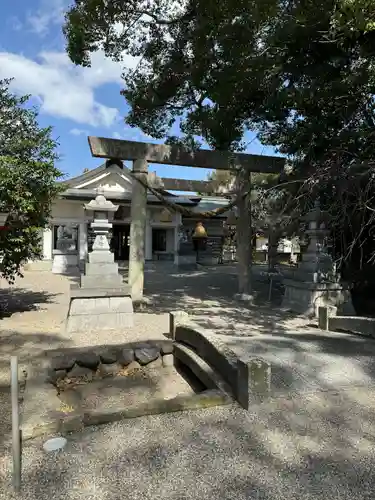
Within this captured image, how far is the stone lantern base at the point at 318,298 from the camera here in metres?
8.59

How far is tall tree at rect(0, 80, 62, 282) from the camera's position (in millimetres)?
→ 6294

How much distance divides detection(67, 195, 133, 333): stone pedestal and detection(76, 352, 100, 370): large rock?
60.2 inches

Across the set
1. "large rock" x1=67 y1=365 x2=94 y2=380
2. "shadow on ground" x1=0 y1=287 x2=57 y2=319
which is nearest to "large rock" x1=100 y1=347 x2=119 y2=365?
"large rock" x1=67 y1=365 x2=94 y2=380

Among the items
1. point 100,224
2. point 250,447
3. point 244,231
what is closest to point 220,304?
point 244,231

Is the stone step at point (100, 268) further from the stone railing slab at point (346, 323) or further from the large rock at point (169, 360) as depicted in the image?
the stone railing slab at point (346, 323)

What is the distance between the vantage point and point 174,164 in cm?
934

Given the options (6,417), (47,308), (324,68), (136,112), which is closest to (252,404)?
(6,417)

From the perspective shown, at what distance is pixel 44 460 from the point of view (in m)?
2.67

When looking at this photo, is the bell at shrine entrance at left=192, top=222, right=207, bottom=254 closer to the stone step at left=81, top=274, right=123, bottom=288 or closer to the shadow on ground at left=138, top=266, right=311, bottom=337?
the shadow on ground at left=138, top=266, right=311, bottom=337

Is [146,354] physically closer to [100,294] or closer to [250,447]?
[100,294]

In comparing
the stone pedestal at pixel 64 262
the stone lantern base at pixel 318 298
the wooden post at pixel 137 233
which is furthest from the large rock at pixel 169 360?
the stone pedestal at pixel 64 262

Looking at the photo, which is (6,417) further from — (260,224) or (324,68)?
(260,224)

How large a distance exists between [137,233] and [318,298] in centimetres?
459

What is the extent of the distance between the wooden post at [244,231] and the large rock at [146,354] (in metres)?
5.27
